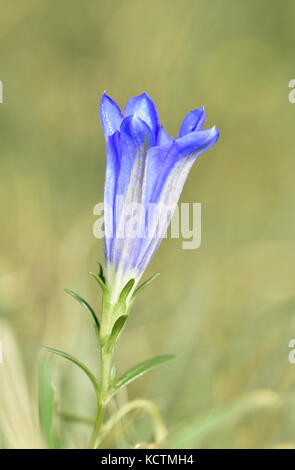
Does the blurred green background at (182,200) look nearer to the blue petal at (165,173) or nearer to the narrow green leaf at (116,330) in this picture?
the narrow green leaf at (116,330)

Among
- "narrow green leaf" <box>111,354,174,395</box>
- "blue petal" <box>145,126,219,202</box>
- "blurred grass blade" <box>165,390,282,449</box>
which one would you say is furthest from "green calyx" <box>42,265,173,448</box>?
"blurred grass blade" <box>165,390,282,449</box>

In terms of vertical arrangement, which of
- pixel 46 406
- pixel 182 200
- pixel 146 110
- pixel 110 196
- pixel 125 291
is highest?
pixel 182 200

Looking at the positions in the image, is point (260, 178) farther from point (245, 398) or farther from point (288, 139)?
point (245, 398)

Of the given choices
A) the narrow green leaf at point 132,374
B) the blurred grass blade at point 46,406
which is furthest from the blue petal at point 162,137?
the blurred grass blade at point 46,406

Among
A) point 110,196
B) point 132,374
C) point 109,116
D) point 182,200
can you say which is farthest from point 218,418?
point 182,200

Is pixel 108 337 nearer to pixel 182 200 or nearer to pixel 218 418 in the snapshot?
pixel 218 418

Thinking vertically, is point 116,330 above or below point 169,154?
below
